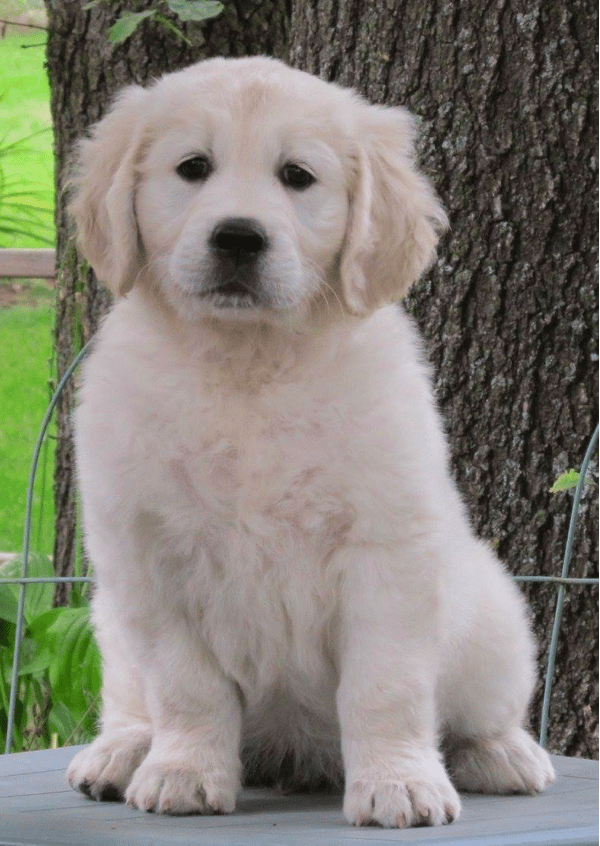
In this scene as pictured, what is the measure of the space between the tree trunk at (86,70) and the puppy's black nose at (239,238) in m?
2.20

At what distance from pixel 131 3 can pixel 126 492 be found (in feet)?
8.79

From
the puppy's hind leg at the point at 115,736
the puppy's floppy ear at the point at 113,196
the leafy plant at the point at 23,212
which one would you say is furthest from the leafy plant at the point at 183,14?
the leafy plant at the point at 23,212

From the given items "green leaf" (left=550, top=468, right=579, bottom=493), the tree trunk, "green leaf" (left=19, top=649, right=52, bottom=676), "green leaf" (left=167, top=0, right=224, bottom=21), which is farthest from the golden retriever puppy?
the tree trunk

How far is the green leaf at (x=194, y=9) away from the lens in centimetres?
354

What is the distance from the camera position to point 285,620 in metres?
2.24

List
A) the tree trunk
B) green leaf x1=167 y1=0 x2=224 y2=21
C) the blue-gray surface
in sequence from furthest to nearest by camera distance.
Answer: the tree trunk → green leaf x1=167 y1=0 x2=224 y2=21 → the blue-gray surface

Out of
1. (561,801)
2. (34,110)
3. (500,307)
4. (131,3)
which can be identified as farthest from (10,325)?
(561,801)

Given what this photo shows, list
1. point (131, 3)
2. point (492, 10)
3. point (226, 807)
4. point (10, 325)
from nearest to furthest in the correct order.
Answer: point (226, 807), point (492, 10), point (131, 3), point (10, 325)

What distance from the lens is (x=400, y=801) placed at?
203 centimetres

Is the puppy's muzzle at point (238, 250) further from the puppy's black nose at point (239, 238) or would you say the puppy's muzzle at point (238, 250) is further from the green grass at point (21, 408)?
the green grass at point (21, 408)

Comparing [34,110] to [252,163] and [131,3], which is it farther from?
[252,163]

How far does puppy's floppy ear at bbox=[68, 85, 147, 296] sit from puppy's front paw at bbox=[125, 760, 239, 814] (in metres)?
0.94

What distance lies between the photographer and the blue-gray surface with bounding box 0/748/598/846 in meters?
1.86

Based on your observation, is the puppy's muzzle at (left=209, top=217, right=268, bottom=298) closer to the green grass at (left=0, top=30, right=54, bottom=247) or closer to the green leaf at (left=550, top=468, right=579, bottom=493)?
the green leaf at (left=550, top=468, right=579, bottom=493)
